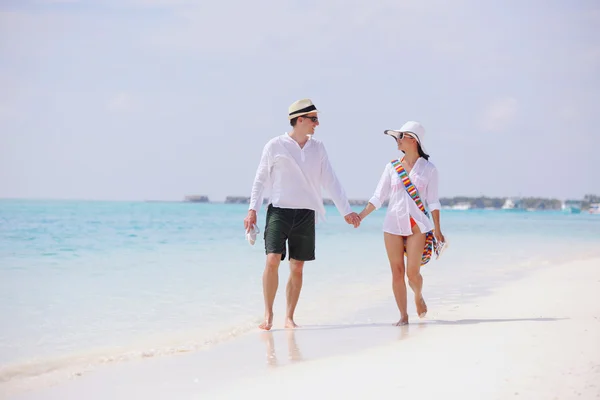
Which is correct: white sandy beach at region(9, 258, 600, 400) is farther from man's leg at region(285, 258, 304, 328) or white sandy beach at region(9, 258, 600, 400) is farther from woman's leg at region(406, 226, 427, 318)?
woman's leg at region(406, 226, 427, 318)

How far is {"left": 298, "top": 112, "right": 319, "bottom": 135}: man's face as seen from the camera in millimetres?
5680

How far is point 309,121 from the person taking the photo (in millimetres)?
5691

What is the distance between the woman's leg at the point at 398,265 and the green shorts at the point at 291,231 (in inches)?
25.5

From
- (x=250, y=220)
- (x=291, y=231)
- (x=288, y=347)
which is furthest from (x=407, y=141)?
(x=288, y=347)

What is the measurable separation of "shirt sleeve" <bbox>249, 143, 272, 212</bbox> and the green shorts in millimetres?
135

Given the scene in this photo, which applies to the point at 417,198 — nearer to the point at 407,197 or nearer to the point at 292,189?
the point at 407,197

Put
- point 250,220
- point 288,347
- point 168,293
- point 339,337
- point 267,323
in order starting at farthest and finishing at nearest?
point 168,293 → point 267,323 → point 250,220 → point 339,337 → point 288,347

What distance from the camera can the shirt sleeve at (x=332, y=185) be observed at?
581 cm

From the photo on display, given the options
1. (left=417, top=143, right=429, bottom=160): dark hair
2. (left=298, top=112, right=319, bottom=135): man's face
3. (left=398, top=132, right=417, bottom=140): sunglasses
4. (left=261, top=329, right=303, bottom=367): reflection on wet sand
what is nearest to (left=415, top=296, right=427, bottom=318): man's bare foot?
(left=261, top=329, right=303, bottom=367): reflection on wet sand

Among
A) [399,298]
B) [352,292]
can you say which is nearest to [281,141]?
[399,298]

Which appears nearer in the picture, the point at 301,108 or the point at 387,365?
the point at 387,365

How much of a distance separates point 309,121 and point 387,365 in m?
2.30

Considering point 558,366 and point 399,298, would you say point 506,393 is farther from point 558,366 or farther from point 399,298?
point 399,298

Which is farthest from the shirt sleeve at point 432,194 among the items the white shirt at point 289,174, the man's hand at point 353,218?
the white shirt at point 289,174
